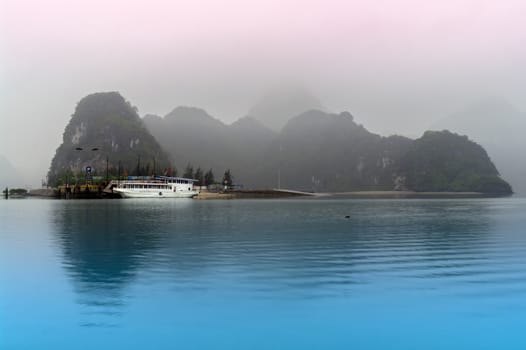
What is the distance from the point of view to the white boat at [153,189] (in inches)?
6826

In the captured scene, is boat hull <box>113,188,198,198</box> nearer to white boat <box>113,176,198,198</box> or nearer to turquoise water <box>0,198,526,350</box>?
white boat <box>113,176,198,198</box>

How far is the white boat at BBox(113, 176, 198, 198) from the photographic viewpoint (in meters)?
173

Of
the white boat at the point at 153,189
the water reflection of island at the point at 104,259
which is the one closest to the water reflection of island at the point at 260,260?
the water reflection of island at the point at 104,259

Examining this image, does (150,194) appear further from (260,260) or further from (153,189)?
(260,260)

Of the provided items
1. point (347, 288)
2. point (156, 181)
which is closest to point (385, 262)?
point (347, 288)

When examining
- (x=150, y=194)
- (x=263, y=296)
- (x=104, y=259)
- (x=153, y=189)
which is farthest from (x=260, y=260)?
(x=153, y=189)

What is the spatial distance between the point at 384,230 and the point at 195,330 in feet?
109

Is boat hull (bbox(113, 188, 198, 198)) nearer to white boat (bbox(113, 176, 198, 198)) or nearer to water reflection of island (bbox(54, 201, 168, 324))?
white boat (bbox(113, 176, 198, 198))

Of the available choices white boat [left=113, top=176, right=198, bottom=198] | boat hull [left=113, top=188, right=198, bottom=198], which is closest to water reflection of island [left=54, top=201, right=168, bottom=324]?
boat hull [left=113, top=188, right=198, bottom=198]

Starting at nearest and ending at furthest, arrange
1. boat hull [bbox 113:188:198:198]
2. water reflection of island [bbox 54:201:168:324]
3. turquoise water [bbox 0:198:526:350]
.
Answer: turquoise water [bbox 0:198:526:350]
water reflection of island [bbox 54:201:168:324]
boat hull [bbox 113:188:198:198]

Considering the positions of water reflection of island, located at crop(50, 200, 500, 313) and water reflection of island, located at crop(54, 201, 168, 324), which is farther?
water reflection of island, located at crop(50, 200, 500, 313)

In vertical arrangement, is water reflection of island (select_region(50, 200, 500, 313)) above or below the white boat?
below

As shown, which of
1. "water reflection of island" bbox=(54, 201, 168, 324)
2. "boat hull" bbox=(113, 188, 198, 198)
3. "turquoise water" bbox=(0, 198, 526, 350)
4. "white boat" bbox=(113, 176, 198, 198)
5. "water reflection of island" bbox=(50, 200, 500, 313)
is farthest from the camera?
"white boat" bbox=(113, 176, 198, 198)

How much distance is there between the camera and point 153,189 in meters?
178
